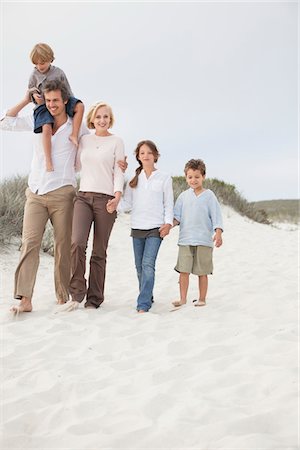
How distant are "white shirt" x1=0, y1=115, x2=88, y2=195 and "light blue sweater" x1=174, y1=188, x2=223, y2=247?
116 centimetres

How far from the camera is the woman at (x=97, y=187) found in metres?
4.93

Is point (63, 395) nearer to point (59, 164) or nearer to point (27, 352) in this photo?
point (27, 352)

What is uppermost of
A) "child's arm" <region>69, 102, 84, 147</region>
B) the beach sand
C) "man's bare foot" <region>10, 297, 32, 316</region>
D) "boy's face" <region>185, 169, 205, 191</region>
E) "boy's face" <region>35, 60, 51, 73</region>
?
"boy's face" <region>35, 60, 51, 73</region>

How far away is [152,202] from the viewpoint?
16.7 ft

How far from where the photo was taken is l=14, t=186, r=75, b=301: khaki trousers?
4.94 metres

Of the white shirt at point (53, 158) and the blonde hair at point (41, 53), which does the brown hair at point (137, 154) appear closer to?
the white shirt at point (53, 158)

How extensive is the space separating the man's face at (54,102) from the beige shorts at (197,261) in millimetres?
1775

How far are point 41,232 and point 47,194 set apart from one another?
364 mm

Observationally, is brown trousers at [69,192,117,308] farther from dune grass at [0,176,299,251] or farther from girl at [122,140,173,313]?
dune grass at [0,176,299,251]

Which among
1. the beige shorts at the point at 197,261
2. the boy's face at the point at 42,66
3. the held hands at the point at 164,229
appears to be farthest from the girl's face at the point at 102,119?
the beige shorts at the point at 197,261

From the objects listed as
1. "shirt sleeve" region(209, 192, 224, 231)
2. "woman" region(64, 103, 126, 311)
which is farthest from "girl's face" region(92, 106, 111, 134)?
"shirt sleeve" region(209, 192, 224, 231)

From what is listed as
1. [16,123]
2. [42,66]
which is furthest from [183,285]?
[42,66]

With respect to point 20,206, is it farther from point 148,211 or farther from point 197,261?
point 197,261

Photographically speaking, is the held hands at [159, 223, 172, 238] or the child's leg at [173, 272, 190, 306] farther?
the child's leg at [173, 272, 190, 306]
